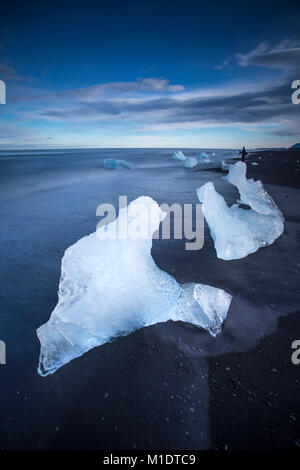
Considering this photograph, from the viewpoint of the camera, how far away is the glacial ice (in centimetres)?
182

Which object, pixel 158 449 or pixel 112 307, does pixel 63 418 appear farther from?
pixel 112 307

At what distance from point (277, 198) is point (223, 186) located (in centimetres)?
246

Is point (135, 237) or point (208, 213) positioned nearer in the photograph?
point (135, 237)

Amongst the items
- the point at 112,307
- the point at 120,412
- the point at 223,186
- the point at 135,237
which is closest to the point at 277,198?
the point at 223,186

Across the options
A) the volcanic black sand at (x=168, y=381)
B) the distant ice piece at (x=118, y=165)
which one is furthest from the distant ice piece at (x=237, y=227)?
the distant ice piece at (x=118, y=165)

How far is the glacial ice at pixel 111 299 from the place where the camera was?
1.82m

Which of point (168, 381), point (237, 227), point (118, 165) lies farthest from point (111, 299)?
point (118, 165)

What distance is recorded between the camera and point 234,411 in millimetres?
1437

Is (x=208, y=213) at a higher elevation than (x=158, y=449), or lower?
A: higher

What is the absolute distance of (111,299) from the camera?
208cm

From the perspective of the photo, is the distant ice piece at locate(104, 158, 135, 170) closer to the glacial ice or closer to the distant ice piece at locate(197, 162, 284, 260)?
the distant ice piece at locate(197, 162, 284, 260)

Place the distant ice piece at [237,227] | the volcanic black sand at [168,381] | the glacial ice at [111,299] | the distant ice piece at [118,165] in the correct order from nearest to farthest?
the volcanic black sand at [168,381]
the glacial ice at [111,299]
the distant ice piece at [237,227]
the distant ice piece at [118,165]

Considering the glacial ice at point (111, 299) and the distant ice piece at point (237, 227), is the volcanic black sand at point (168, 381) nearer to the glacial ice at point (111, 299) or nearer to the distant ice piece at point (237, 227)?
the glacial ice at point (111, 299)

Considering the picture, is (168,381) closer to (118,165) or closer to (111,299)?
(111,299)
